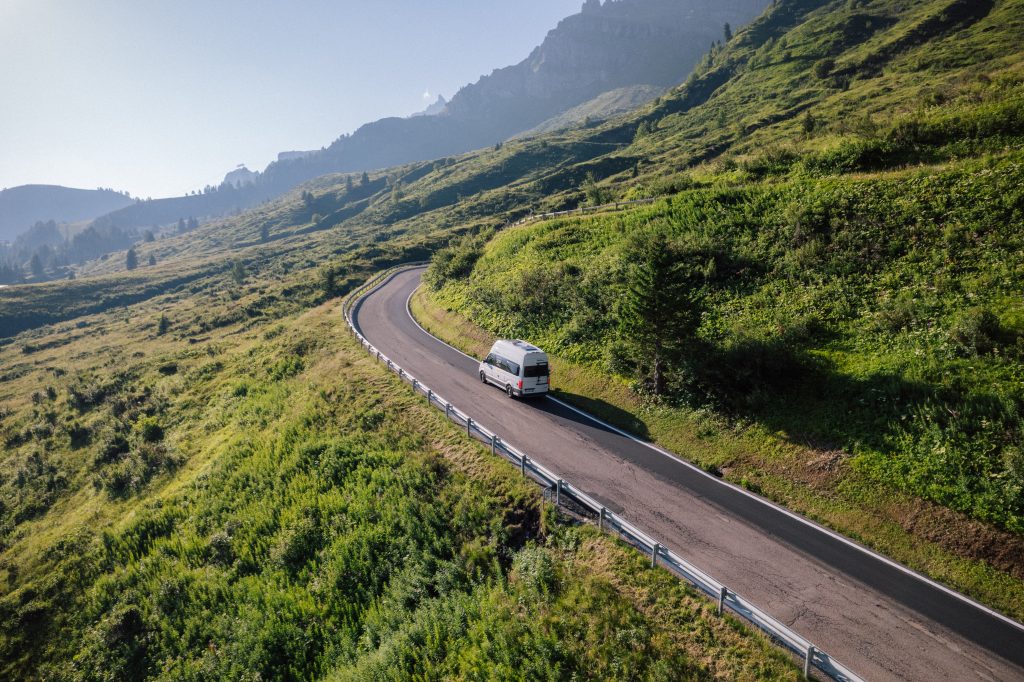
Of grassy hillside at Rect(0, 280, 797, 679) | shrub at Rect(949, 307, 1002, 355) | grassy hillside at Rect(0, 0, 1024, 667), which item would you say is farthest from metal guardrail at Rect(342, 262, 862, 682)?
shrub at Rect(949, 307, 1002, 355)

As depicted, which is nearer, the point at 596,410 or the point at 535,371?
the point at 596,410

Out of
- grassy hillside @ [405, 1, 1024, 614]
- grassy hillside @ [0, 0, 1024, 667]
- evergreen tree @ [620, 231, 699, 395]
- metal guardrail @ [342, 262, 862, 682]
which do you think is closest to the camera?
metal guardrail @ [342, 262, 862, 682]

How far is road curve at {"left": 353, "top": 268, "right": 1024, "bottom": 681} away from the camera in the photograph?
369 inches

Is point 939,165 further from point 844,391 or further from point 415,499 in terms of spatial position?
point 415,499

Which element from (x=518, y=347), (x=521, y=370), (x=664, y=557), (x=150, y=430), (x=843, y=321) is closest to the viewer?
(x=664, y=557)

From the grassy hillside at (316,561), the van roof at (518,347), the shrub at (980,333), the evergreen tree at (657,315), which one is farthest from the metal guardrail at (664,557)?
the shrub at (980,333)

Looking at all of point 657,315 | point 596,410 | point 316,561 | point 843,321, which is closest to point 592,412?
point 596,410

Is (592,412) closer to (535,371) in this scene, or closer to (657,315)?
(535,371)

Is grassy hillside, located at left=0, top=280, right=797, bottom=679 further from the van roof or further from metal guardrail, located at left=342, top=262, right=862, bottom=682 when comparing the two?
the van roof

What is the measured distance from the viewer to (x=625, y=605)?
1074 centimetres

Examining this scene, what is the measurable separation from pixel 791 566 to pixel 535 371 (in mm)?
13049

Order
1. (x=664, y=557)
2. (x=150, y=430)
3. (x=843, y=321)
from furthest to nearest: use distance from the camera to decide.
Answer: (x=150, y=430)
(x=843, y=321)
(x=664, y=557)

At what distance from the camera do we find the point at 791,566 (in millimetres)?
11812

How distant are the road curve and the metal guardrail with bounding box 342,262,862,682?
1.00 m
